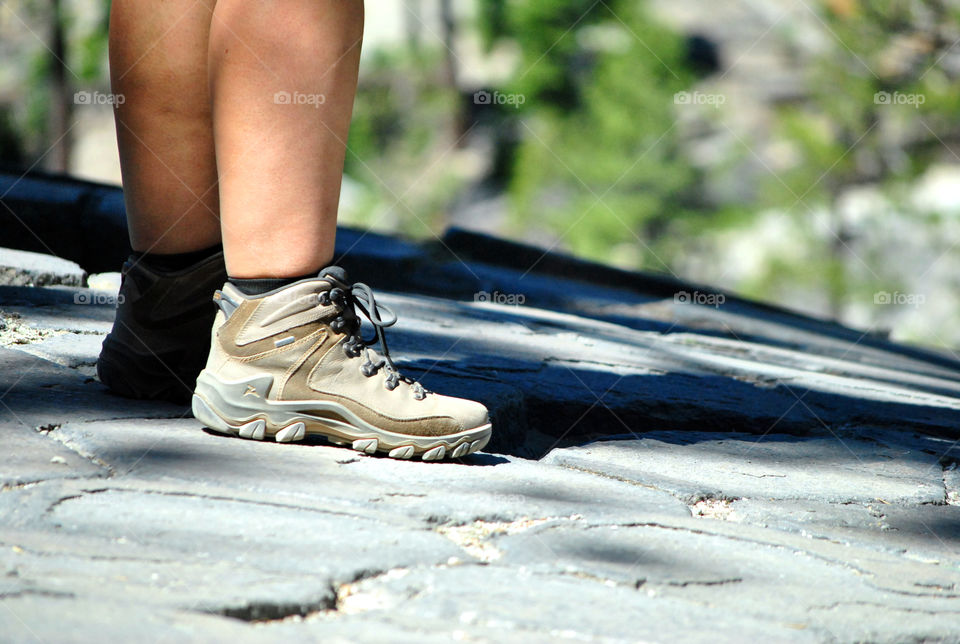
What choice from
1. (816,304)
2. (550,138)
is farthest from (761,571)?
(550,138)

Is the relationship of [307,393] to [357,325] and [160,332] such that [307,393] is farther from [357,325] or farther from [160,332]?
[160,332]

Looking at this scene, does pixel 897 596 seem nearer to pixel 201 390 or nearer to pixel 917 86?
pixel 201 390

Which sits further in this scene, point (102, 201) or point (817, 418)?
point (102, 201)

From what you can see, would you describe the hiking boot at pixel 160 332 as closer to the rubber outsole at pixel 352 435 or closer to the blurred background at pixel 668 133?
the rubber outsole at pixel 352 435

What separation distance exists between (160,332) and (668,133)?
2240 cm

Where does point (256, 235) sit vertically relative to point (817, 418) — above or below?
above

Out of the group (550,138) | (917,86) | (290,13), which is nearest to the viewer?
(290,13)

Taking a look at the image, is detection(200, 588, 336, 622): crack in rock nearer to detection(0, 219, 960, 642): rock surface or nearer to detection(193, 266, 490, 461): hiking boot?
detection(0, 219, 960, 642): rock surface

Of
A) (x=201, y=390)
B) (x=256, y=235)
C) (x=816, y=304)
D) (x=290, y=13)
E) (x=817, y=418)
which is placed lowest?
(x=816, y=304)

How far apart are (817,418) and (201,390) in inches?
53.3

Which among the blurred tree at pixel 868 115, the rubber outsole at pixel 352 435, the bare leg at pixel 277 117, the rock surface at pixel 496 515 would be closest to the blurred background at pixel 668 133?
the blurred tree at pixel 868 115

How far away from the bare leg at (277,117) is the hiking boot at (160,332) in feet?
0.68

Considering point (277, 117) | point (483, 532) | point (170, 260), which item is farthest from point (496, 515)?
point (170, 260)

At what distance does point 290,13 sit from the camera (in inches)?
51.7
